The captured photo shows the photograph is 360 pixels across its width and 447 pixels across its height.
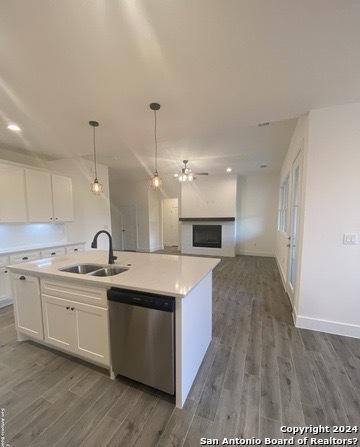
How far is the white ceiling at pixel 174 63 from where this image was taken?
1282 millimetres

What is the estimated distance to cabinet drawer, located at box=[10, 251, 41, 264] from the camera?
10.8 ft

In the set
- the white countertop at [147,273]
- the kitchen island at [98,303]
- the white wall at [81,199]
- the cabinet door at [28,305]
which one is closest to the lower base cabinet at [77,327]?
the kitchen island at [98,303]

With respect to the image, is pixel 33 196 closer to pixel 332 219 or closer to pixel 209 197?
pixel 332 219

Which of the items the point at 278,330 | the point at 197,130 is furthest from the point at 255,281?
the point at 197,130

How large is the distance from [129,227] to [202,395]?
7226 millimetres

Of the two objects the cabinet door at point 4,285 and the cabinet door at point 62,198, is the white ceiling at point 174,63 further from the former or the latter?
the cabinet door at point 4,285

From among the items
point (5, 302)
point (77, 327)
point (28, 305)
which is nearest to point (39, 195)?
point (5, 302)

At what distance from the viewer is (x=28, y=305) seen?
7.04 ft

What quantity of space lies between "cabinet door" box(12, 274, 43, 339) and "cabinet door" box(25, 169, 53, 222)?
1.96 metres

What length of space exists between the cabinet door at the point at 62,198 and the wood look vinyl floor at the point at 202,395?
7.95 feet

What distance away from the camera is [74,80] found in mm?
1936

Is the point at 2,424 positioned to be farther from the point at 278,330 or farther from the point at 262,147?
the point at 262,147

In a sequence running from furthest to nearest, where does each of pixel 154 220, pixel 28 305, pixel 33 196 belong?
1. pixel 154 220
2. pixel 33 196
3. pixel 28 305

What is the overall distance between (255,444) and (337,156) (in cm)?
277
